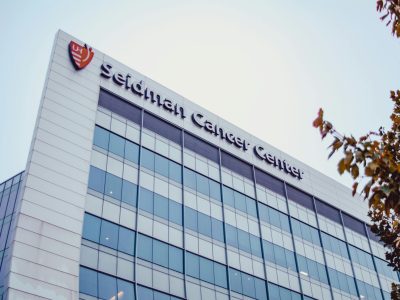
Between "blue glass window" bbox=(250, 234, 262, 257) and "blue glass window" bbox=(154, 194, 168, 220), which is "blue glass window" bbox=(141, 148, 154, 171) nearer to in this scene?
"blue glass window" bbox=(154, 194, 168, 220)

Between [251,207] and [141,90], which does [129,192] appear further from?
[251,207]

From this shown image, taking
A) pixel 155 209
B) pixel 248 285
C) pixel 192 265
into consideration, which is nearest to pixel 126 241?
pixel 155 209

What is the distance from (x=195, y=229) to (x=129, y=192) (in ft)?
19.7

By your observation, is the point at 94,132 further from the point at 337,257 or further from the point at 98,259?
the point at 337,257

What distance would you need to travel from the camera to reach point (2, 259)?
28.7m

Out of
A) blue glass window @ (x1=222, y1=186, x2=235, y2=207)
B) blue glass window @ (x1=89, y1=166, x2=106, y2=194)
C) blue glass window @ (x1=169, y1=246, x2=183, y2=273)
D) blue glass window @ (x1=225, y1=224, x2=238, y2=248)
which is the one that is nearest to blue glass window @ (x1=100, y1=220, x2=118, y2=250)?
blue glass window @ (x1=89, y1=166, x2=106, y2=194)

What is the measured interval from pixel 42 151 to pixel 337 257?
30594mm

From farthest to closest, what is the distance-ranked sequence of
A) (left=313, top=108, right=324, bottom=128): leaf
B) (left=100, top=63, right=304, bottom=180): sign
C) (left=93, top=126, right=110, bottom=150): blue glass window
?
(left=100, top=63, right=304, bottom=180): sign < (left=93, top=126, right=110, bottom=150): blue glass window < (left=313, top=108, right=324, bottom=128): leaf

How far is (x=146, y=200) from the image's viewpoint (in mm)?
35594

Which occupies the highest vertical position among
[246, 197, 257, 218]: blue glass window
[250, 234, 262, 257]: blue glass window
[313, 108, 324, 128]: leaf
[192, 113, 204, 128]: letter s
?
[192, 113, 204, 128]: letter s

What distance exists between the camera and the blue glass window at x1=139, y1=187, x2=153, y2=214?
115 ft

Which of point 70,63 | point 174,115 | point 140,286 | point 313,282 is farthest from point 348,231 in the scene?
point 70,63

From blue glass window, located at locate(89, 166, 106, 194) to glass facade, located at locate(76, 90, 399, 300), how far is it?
8cm

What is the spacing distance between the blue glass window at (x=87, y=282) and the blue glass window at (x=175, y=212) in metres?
8.41
